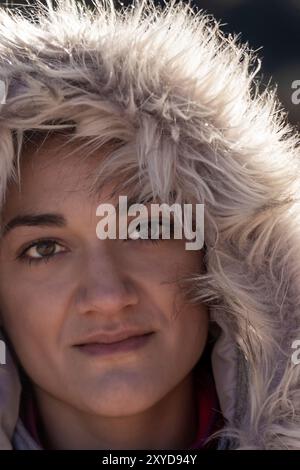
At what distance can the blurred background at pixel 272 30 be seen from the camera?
3.29 m

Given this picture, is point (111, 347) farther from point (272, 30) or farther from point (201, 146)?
point (272, 30)

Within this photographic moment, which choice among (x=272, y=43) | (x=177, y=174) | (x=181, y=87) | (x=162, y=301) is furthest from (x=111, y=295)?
(x=272, y=43)

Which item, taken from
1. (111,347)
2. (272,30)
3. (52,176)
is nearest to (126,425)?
(111,347)

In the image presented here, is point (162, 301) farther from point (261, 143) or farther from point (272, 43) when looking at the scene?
point (272, 43)

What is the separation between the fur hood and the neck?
95mm

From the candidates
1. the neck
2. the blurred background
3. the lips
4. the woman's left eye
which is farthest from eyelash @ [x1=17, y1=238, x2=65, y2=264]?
the blurred background

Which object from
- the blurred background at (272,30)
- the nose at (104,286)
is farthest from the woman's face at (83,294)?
the blurred background at (272,30)

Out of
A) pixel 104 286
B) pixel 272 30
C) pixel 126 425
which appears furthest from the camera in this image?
pixel 272 30

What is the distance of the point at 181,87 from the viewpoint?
4.58 feet

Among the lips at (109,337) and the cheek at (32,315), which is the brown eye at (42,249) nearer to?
the cheek at (32,315)

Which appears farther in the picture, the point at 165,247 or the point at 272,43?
the point at 272,43

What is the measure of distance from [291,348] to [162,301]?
211 millimetres

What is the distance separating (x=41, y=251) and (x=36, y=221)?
0.05 meters

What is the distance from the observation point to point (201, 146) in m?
1.39
